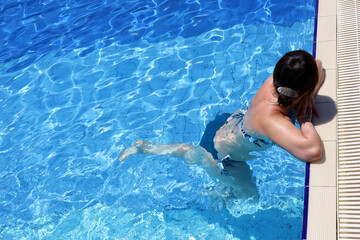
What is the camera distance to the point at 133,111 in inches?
223

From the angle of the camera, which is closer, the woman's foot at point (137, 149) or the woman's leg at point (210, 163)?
the woman's leg at point (210, 163)

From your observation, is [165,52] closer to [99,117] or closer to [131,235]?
[99,117]

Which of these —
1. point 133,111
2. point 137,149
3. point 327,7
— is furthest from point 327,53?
point 133,111

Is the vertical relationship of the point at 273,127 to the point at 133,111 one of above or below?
above

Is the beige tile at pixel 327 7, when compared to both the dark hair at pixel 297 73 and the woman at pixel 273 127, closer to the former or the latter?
the woman at pixel 273 127

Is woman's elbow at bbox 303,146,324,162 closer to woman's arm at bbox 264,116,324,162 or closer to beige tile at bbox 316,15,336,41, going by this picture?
woman's arm at bbox 264,116,324,162

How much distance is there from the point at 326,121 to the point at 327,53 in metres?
1.07

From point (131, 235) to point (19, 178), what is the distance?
5.83ft

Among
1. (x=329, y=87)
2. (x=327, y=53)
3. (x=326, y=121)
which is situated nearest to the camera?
(x=326, y=121)

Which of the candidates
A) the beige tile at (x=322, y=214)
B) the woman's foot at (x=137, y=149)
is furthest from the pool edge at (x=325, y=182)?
the woman's foot at (x=137, y=149)

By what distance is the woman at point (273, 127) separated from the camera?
2.65m

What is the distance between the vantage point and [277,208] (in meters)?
4.24

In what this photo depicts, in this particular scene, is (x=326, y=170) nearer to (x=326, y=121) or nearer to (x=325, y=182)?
(x=325, y=182)

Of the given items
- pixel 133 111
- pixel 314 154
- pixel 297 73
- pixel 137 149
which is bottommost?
pixel 133 111
